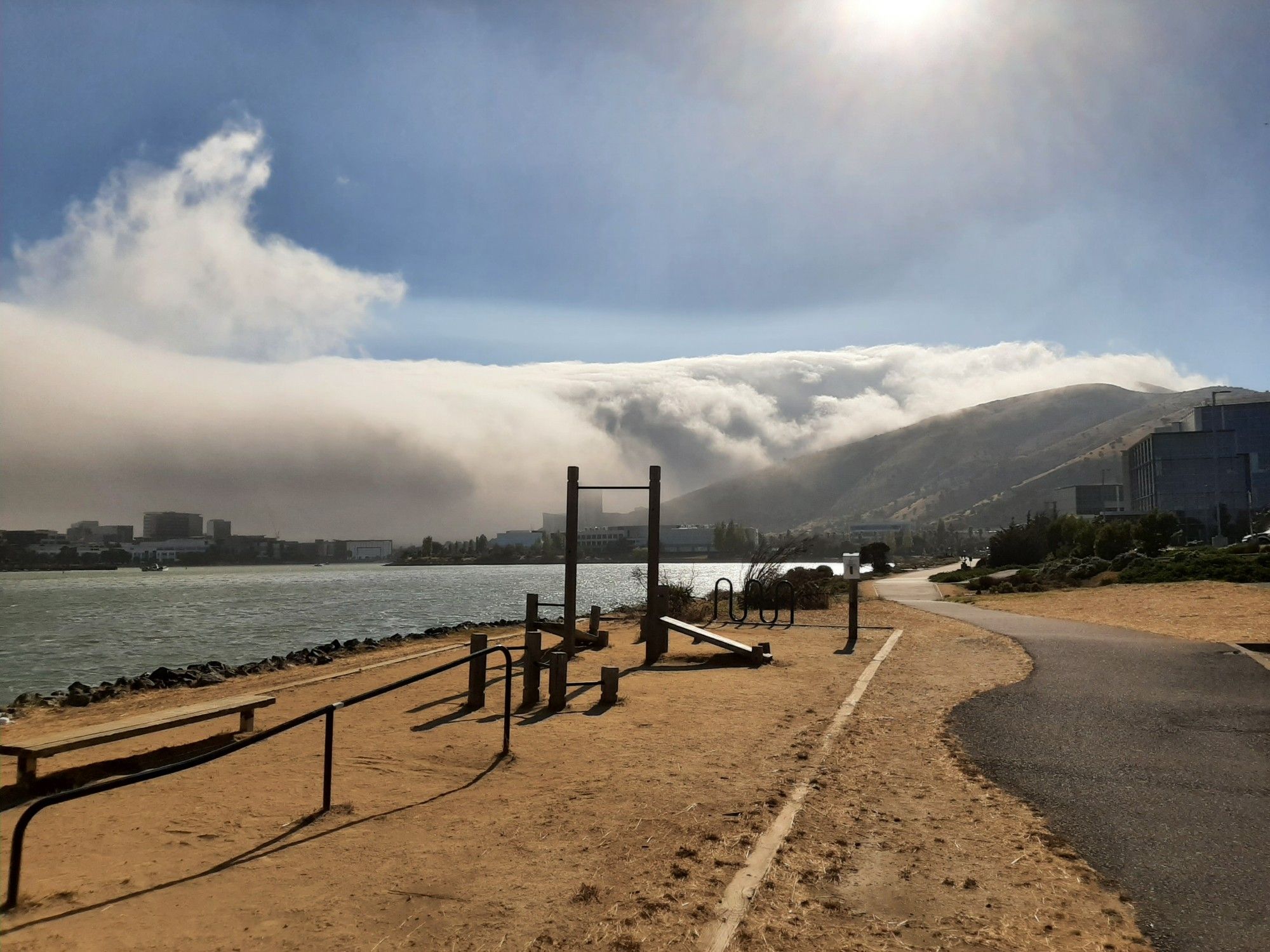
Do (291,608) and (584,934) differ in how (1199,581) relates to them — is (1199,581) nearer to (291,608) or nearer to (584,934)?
(584,934)

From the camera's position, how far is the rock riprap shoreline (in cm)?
1661

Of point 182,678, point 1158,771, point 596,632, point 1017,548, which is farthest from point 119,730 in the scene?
point 1017,548

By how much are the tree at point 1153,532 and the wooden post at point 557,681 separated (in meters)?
43.3

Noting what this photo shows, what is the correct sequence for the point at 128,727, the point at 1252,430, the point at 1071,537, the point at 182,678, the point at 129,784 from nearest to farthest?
1. the point at 129,784
2. the point at 128,727
3. the point at 182,678
4. the point at 1071,537
5. the point at 1252,430

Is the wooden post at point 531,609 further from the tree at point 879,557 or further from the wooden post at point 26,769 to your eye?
the tree at point 879,557

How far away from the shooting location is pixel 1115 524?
54781mm

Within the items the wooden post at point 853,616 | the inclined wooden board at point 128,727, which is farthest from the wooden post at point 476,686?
the wooden post at point 853,616

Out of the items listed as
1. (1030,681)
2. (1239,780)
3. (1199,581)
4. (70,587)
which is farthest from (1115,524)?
(70,587)

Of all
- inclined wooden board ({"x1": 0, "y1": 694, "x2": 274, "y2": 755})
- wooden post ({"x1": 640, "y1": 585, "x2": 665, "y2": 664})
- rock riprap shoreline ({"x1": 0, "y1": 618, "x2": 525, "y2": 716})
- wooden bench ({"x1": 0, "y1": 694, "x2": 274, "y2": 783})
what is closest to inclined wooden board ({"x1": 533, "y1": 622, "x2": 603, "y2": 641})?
wooden post ({"x1": 640, "y1": 585, "x2": 665, "y2": 664})

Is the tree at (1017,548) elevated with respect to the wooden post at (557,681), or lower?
elevated

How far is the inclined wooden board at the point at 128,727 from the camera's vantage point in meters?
6.45

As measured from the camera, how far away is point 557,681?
32.5ft

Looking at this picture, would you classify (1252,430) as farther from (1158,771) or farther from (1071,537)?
(1158,771)

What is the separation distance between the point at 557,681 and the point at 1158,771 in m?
5.91
